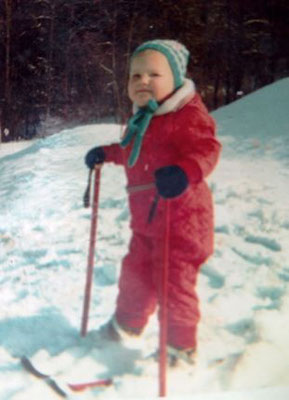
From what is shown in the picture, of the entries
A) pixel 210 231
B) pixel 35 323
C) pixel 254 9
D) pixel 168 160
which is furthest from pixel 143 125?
pixel 35 323

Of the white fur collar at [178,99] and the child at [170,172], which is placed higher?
the white fur collar at [178,99]

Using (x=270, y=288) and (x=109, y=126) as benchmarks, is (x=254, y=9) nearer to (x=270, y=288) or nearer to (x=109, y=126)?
(x=109, y=126)

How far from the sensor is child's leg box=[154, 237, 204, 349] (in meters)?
1.00

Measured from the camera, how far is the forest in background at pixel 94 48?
1042 millimetres

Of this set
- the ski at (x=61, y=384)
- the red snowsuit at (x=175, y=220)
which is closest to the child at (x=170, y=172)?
the red snowsuit at (x=175, y=220)

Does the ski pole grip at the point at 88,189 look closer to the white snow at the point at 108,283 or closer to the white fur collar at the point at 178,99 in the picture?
the white snow at the point at 108,283

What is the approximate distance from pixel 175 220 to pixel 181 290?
0.13 metres

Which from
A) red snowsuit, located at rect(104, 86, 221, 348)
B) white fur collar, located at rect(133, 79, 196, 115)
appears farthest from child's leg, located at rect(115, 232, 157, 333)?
white fur collar, located at rect(133, 79, 196, 115)

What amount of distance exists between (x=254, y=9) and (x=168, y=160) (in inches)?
14.5

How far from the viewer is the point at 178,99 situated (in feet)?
3.17

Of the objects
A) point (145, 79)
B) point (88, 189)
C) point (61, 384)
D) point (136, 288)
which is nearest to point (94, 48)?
point (145, 79)

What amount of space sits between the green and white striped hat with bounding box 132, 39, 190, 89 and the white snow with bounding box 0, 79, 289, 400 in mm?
143

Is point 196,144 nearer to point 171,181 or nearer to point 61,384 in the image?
point 171,181

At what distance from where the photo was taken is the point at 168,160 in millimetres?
980
